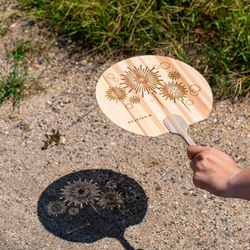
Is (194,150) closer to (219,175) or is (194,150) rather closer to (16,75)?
(219,175)

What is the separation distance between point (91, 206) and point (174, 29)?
1.61 metres

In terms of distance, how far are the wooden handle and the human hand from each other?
24 centimetres

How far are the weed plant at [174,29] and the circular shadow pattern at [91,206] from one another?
1089mm

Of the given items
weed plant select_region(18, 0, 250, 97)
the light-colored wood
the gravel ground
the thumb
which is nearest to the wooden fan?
the light-colored wood

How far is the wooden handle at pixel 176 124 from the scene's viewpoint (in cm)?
198

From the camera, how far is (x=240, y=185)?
1523 mm

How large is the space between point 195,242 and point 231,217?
11.6 inches

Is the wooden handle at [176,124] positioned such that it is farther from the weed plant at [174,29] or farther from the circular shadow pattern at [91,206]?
the weed plant at [174,29]

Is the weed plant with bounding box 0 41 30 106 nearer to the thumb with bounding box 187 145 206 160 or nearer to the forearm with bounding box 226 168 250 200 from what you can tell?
the thumb with bounding box 187 145 206 160

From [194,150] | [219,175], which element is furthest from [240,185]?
[194,150]

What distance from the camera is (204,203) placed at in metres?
2.42

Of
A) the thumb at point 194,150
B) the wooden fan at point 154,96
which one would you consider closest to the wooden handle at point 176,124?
the wooden fan at point 154,96

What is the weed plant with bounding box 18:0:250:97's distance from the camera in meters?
2.98

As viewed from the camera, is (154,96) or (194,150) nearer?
(194,150)
